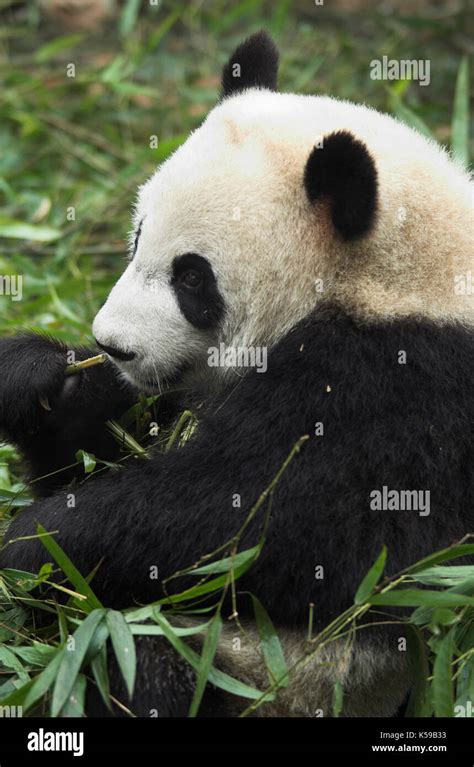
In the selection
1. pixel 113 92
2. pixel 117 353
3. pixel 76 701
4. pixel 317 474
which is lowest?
pixel 76 701

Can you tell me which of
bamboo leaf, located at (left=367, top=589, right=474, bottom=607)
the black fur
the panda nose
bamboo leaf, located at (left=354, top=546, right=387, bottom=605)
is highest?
the panda nose

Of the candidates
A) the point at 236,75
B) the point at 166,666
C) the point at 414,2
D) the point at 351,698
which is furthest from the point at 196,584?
the point at 414,2

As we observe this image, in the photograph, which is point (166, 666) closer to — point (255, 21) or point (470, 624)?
point (470, 624)

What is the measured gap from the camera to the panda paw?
3539 mm

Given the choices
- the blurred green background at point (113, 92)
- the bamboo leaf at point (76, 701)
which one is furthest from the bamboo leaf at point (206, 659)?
the blurred green background at point (113, 92)

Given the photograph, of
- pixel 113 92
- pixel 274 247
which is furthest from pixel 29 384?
pixel 113 92

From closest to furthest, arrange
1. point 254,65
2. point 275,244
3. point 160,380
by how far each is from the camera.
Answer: point 275,244
point 160,380
point 254,65

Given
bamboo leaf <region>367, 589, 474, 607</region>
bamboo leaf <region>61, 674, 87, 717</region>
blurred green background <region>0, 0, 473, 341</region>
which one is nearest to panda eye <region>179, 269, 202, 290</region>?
bamboo leaf <region>367, 589, 474, 607</region>

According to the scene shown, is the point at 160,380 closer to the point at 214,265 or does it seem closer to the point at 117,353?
the point at 117,353

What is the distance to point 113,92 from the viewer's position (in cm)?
708

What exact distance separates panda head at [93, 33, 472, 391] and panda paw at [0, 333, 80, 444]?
0.41 metres

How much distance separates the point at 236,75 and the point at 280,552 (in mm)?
1636

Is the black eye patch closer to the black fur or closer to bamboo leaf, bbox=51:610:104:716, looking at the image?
the black fur

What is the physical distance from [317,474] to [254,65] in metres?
1.48
